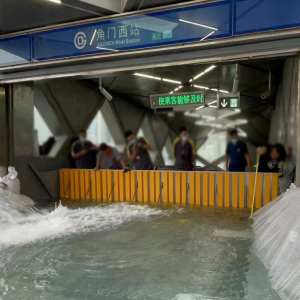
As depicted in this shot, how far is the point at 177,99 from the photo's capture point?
17.9 ft

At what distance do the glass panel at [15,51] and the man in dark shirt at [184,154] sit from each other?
11.0ft

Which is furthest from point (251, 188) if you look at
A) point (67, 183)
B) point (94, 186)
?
point (67, 183)

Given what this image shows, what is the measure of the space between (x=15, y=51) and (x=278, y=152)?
18.2ft

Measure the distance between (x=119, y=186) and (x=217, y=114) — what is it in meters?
4.18

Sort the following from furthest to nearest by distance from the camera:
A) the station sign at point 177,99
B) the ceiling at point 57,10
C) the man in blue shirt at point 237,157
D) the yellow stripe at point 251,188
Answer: the man in blue shirt at point 237,157
the yellow stripe at point 251,188
the station sign at point 177,99
the ceiling at point 57,10

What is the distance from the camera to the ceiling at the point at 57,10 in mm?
4273

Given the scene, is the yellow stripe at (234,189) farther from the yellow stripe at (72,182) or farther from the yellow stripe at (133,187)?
the yellow stripe at (72,182)

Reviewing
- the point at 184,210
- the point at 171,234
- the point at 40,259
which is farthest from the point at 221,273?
the point at 184,210

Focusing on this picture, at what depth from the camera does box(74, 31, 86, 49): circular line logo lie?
475 cm

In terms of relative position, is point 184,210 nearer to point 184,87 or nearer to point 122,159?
point 122,159

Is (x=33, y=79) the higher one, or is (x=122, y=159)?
(x=33, y=79)

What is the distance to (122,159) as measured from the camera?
6.34 m

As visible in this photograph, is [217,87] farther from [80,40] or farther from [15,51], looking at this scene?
[15,51]

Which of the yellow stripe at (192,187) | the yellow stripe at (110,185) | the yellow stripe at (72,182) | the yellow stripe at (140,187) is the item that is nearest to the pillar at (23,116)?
the yellow stripe at (72,182)
